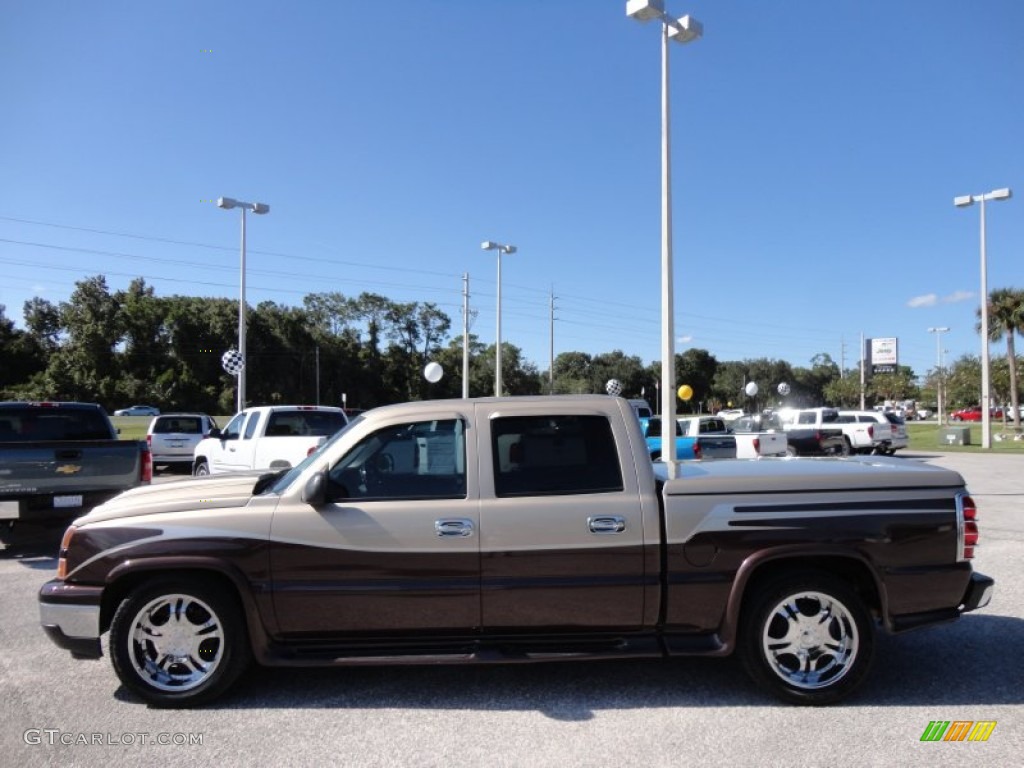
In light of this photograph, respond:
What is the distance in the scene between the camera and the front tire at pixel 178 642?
4242 millimetres

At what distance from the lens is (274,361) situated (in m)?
86.2

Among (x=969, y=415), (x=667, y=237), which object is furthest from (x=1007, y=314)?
(x=667, y=237)

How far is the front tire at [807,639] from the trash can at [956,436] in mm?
35232

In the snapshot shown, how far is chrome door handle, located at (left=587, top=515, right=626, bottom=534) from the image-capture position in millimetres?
4227

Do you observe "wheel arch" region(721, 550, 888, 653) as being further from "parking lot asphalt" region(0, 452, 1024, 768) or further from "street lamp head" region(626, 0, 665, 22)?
"street lamp head" region(626, 0, 665, 22)

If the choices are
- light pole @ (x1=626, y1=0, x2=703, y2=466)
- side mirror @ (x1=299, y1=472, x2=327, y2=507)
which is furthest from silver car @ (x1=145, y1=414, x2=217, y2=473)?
side mirror @ (x1=299, y1=472, x2=327, y2=507)

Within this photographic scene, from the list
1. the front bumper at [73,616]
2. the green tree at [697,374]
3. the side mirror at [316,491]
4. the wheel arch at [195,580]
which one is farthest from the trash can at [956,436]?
the green tree at [697,374]

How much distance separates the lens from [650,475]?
14.2 feet

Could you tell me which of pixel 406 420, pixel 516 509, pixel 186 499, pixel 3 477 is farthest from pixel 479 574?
pixel 3 477

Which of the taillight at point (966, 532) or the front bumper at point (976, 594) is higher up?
the taillight at point (966, 532)

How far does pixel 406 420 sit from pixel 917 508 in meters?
3.05

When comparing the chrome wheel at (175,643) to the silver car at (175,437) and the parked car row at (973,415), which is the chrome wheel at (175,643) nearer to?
the silver car at (175,437)

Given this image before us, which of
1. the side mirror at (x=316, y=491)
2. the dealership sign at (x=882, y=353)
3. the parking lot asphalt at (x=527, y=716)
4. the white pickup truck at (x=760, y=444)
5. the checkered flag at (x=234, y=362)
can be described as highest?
the dealership sign at (x=882, y=353)

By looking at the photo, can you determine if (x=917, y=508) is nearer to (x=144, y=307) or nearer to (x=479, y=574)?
(x=479, y=574)
